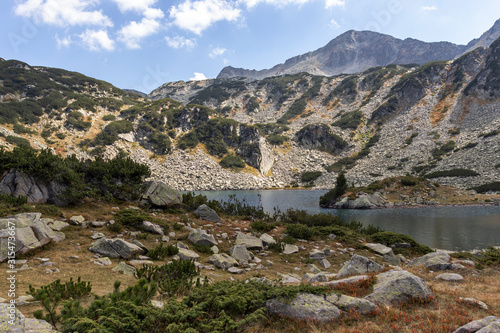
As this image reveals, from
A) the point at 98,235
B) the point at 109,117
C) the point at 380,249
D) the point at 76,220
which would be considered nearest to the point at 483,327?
the point at 380,249

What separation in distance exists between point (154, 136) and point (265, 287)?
114026 millimetres

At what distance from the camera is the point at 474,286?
7668 millimetres

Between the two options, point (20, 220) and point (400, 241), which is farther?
point (400, 241)

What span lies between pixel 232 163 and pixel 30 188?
94287 mm

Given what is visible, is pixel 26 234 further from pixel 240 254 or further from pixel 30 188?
pixel 240 254

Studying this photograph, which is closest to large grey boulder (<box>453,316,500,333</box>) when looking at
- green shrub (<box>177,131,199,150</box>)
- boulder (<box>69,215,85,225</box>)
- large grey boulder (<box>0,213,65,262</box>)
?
large grey boulder (<box>0,213,65,262</box>)

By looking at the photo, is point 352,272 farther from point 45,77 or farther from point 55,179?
point 45,77

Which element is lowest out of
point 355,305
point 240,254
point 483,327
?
point 240,254

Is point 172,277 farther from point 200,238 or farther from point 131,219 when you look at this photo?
point 131,219

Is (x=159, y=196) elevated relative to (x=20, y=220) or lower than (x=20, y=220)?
lower

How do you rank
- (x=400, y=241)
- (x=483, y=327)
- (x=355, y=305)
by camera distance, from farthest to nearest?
(x=400, y=241), (x=355, y=305), (x=483, y=327)

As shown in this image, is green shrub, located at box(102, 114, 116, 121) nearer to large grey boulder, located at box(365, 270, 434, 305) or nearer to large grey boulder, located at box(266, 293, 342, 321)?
large grey boulder, located at box(266, 293, 342, 321)

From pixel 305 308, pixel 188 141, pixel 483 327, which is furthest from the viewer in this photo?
pixel 188 141

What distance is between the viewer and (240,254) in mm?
12422
